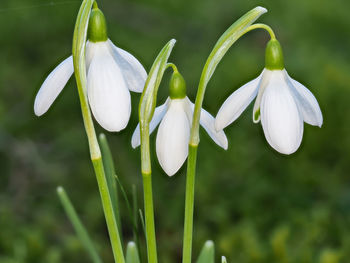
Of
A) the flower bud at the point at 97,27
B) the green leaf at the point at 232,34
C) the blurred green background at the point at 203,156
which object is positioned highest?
the flower bud at the point at 97,27

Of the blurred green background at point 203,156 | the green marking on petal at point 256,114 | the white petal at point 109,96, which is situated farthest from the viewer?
the blurred green background at point 203,156

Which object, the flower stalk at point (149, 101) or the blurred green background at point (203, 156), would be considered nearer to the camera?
the flower stalk at point (149, 101)

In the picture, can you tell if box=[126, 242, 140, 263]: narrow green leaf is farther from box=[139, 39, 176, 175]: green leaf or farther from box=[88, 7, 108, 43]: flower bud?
box=[88, 7, 108, 43]: flower bud

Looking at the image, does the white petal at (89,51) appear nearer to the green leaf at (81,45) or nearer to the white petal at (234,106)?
the green leaf at (81,45)

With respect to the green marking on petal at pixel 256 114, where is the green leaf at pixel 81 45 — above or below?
above

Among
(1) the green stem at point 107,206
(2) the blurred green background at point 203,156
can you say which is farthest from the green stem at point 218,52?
(2) the blurred green background at point 203,156

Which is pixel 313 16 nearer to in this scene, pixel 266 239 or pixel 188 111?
pixel 266 239

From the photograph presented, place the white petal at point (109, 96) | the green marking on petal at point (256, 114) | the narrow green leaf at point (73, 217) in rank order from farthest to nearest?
the narrow green leaf at point (73, 217)
the green marking on petal at point (256, 114)
the white petal at point (109, 96)

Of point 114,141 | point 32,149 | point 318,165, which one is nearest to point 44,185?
point 32,149
